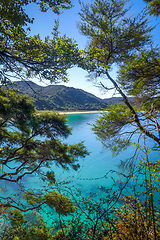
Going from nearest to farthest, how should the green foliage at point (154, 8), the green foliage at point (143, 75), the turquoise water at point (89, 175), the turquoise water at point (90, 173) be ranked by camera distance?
the green foliage at point (154, 8) → the green foliage at point (143, 75) → the turquoise water at point (89, 175) → the turquoise water at point (90, 173)

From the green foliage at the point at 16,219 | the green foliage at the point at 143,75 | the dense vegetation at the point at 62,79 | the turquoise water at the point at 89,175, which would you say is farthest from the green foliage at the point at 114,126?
A: the green foliage at the point at 16,219

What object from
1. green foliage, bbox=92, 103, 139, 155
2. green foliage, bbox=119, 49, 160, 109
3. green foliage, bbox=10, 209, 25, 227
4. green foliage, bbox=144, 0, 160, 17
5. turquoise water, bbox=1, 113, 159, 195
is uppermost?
green foliage, bbox=144, 0, 160, 17

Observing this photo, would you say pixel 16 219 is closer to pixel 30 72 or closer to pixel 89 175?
pixel 30 72

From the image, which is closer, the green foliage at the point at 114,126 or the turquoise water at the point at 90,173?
the green foliage at the point at 114,126

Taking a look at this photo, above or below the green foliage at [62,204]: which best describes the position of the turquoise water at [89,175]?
below

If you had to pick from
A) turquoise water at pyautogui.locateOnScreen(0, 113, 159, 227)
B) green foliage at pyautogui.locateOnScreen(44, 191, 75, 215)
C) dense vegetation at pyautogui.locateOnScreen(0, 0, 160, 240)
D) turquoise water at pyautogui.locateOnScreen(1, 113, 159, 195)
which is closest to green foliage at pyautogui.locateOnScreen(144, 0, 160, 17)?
dense vegetation at pyautogui.locateOnScreen(0, 0, 160, 240)

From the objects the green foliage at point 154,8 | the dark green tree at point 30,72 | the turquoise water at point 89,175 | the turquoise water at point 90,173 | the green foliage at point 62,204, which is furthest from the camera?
the turquoise water at point 90,173

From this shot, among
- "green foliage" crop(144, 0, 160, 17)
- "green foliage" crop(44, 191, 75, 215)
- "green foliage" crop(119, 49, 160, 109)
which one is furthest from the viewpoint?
"green foliage" crop(119, 49, 160, 109)

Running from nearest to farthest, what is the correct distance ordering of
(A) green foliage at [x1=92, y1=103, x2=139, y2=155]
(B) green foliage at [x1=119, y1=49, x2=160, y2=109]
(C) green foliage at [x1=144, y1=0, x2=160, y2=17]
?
(C) green foliage at [x1=144, y1=0, x2=160, y2=17]
(B) green foliage at [x1=119, y1=49, x2=160, y2=109]
(A) green foliage at [x1=92, y1=103, x2=139, y2=155]

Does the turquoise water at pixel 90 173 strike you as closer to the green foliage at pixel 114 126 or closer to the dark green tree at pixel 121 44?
the green foliage at pixel 114 126

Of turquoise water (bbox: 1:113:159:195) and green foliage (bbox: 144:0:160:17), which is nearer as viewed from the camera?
green foliage (bbox: 144:0:160:17)

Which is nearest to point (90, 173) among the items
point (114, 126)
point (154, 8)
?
point (114, 126)

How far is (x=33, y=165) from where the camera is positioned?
236 inches

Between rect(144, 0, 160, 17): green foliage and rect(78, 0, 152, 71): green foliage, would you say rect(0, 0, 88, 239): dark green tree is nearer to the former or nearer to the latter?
rect(78, 0, 152, 71): green foliage
